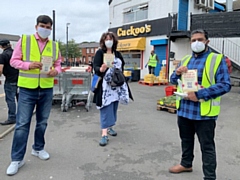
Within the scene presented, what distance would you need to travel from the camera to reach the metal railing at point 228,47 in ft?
45.3

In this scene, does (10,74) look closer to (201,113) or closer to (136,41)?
(201,113)

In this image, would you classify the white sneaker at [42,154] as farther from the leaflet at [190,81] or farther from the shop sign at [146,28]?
the shop sign at [146,28]

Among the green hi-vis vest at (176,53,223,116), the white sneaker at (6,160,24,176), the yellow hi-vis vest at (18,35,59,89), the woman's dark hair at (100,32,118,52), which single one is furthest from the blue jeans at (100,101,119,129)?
the green hi-vis vest at (176,53,223,116)

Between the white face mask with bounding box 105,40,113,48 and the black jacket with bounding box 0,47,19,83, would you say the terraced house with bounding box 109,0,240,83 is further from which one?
the black jacket with bounding box 0,47,19,83

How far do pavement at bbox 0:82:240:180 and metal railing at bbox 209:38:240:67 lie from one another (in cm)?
827

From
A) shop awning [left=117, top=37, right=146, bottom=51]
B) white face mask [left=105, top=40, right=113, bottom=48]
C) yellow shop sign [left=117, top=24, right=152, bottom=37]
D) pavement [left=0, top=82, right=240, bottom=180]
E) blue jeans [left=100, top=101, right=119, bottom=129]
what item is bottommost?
pavement [left=0, top=82, right=240, bottom=180]

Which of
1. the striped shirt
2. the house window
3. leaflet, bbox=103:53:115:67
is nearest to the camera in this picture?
the striped shirt

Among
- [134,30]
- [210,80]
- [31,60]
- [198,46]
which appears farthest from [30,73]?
[134,30]

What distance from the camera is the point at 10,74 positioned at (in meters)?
5.54

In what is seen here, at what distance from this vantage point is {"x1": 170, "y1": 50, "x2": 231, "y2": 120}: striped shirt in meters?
2.67

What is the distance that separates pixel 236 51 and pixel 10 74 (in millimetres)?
12609

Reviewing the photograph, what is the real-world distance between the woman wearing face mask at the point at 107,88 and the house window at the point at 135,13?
1413 cm

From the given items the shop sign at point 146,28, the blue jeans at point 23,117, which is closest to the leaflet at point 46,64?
the blue jeans at point 23,117

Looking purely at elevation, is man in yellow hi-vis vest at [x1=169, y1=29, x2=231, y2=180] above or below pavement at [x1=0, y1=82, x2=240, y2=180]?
above
